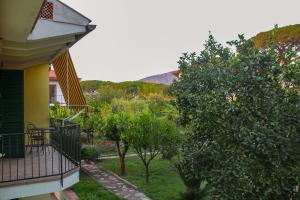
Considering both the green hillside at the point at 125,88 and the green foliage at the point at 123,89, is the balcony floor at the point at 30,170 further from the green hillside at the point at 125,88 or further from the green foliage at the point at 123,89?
the green hillside at the point at 125,88

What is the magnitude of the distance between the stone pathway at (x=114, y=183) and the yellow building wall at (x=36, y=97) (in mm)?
4256

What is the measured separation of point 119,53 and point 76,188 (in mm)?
33437

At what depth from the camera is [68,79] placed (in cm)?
1546

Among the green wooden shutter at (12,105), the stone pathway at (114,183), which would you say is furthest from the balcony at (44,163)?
the stone pathway at (114,183)

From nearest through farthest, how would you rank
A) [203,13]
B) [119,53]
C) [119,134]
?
[119,134] → [203,13] → [119,53]

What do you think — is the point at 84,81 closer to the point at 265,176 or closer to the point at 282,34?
the point at 282,34

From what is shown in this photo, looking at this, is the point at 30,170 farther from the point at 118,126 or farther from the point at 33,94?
the point at 118,126

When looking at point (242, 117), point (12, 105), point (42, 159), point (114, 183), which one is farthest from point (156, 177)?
point (242, 117)

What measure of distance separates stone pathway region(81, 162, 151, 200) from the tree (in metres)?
6.65

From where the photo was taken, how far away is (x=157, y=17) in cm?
3362

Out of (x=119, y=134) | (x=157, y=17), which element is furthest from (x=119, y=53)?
(x=119, y=134)

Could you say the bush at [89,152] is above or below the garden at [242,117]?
below

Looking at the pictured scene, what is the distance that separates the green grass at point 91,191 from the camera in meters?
14.7

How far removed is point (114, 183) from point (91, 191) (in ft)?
5.77
